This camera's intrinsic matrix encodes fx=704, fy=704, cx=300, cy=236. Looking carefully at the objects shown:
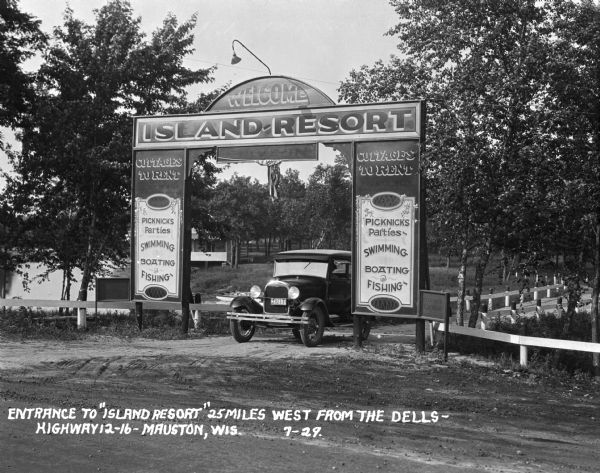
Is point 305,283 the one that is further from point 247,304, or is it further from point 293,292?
point 247,304

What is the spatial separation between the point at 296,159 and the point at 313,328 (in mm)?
3966

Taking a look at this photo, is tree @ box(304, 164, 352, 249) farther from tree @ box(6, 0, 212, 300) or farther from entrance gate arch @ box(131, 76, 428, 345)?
entrance gate arch @ box(131, 76, 428, 345)

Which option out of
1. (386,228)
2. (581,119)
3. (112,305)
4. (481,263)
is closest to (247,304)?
(386,228)

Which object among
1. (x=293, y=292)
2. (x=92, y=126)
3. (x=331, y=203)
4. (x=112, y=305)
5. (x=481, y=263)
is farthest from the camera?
(x=331, y=203)

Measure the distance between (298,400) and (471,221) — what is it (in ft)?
22.1

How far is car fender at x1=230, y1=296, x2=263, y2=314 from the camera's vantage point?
53.6 ft

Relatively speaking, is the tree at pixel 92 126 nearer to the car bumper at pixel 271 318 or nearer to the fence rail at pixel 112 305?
the fence rail at pixel 112 305

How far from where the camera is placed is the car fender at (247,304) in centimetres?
1633

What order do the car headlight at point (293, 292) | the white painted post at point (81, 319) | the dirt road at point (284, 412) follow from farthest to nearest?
1. the white painted post at point (81, 319)
2. the car headlight at point (293, 292)
3. the dirt road at point (284, 412)

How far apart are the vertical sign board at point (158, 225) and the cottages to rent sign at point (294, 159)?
0.03 metres

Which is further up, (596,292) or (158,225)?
(158,225)

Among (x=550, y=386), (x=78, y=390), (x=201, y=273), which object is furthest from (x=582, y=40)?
(x=201, y=273)

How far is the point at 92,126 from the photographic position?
21.8 m

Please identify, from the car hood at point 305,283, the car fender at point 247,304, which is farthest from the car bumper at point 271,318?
the car hood at point 305,283
